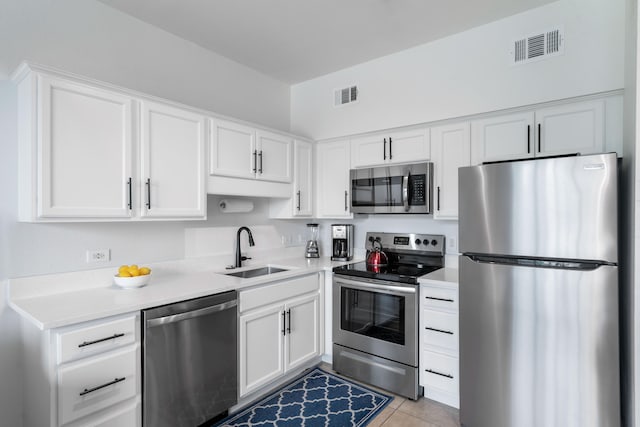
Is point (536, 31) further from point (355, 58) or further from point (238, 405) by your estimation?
point (238, 405)

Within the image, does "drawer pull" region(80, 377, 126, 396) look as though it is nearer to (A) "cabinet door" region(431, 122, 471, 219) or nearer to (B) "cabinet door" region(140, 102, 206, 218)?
(B) "cabinet door" region(140, 102, 206, 218)

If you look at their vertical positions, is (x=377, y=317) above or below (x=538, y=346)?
below

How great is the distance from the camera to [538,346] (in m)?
1.84

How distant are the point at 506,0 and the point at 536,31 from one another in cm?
33

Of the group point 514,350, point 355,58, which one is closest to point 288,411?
point 514,350

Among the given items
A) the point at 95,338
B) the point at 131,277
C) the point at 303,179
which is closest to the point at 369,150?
the point at 303,179

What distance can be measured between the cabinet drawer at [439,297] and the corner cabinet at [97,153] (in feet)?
5.76

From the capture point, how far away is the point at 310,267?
2.95 metres

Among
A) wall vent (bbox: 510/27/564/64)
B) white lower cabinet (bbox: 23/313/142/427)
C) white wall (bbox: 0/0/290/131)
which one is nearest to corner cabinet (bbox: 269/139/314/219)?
white wall (bbox: 0/0/290/131)

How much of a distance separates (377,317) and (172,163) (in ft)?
6.26

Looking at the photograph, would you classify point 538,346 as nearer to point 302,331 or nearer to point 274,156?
point 302,331

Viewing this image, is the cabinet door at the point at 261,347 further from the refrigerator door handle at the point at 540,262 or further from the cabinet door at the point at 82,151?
the refrigerator door handle at the point at 540,262

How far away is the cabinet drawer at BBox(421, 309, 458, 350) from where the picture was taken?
7.78 ft

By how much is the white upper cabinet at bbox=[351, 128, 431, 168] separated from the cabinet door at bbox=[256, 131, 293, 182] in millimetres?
634
